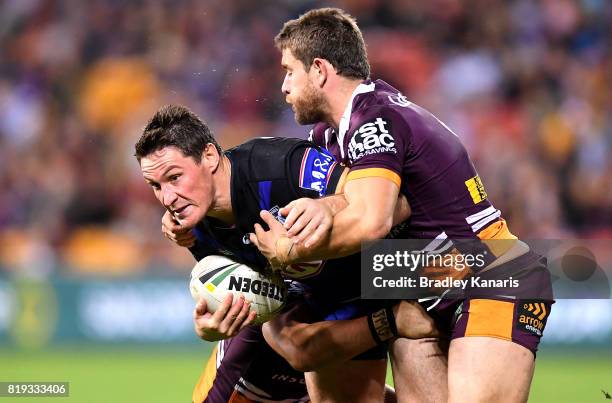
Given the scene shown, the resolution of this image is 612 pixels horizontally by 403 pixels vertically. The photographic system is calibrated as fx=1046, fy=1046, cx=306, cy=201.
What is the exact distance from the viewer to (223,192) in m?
5.69

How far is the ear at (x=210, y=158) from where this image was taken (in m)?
5.66

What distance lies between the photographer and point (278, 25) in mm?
14891

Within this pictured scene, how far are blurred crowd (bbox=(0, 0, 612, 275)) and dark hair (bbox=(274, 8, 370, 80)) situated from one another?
682 cm

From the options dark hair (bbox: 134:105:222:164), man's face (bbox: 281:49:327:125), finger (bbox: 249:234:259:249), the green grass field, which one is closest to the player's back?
man's face (bbox: 281:49:327:125)

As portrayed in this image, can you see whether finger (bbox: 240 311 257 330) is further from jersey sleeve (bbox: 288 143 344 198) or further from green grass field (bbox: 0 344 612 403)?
green grass field (bbox: 0 344 612 403)

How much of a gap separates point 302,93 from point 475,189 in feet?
3.63

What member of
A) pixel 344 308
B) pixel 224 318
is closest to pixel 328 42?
pixel 344 308

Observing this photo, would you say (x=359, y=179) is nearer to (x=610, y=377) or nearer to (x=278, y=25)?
(x=610, y=377)

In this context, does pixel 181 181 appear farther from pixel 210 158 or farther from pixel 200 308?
pixel 200 308

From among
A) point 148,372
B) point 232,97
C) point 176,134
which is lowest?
point 176,134

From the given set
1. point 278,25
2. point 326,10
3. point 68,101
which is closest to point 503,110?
point 278,25

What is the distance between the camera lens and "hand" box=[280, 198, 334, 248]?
495 centimetres

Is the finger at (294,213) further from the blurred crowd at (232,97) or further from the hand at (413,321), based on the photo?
the blurred crowd at (232,97)

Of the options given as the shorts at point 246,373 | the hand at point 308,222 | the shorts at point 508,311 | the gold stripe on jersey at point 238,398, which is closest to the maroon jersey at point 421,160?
the shorts at point 508,311
